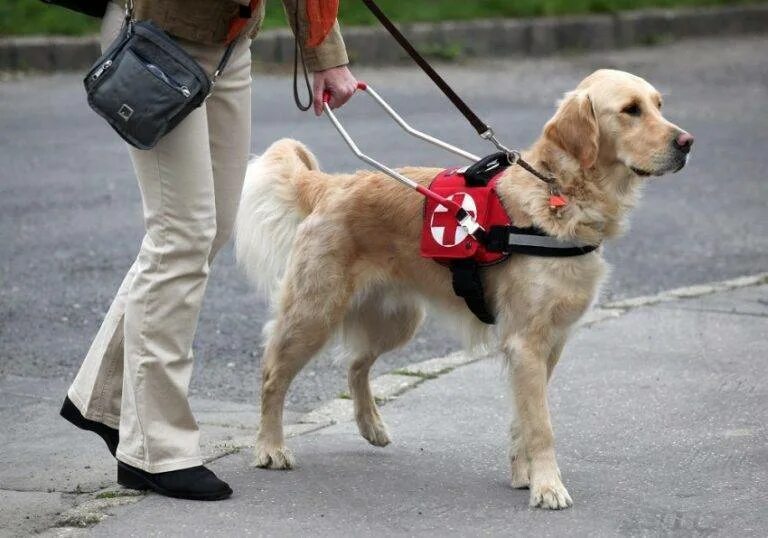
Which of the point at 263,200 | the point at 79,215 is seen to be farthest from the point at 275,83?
the point at 263,200

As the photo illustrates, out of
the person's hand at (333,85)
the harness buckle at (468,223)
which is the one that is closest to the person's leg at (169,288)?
the person's hand at (333,85)

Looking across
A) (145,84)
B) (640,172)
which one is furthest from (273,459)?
(640,172)

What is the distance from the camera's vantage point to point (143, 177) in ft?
13.6

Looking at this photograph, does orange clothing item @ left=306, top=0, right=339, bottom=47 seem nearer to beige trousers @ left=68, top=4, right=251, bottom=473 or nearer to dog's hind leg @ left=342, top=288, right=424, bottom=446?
beige trousers @ left=68, top=4, right=251, bottom=473

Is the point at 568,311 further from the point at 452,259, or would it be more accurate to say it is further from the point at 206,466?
the point at 206,466

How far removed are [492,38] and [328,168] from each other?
5451mm

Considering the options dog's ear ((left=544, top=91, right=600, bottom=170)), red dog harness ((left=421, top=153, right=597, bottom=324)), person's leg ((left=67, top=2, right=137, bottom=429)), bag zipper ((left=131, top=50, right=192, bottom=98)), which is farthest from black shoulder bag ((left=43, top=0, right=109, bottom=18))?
dog's ear ((left=544, top=91, right=600, bottom=170))

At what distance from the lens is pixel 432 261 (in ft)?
15.1

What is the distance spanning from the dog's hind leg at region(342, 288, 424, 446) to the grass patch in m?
8.80

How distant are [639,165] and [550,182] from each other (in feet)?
0.96

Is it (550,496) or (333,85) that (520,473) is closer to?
(550,496)

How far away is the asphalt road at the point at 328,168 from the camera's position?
624 cm

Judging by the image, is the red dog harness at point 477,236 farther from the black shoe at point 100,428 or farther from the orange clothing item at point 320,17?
the black shoe at point 100,428

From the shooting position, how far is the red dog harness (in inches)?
172
